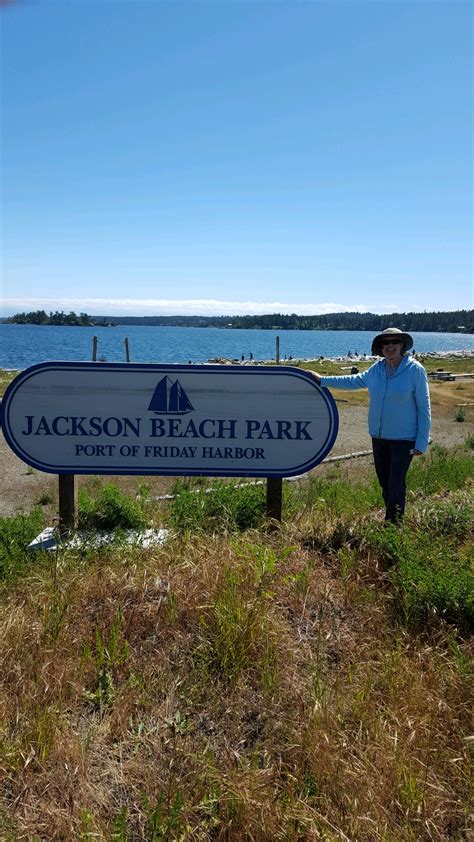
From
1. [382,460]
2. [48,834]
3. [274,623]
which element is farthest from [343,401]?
[48,834]

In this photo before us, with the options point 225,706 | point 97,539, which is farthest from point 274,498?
point 225,706

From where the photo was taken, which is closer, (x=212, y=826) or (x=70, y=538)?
(x=212, y=826)

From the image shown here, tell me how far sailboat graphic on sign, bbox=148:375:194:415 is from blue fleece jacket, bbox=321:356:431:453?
1.52 meters

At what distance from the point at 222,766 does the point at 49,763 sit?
0.70m

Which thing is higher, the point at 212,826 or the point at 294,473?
the point at 294,473

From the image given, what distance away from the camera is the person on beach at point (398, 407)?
413cm

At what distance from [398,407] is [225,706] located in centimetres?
252

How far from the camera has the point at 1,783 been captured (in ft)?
7.02

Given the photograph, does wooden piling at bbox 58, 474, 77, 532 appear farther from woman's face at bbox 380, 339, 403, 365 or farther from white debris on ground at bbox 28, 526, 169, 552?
woman's face at bbox 380, 339, 403, 365

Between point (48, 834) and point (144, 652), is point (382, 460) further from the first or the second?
point (48, 834)

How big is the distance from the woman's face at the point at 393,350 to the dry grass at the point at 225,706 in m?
1.59

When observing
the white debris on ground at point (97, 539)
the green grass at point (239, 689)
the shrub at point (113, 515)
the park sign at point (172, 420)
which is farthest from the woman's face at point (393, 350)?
the shrub at point (113, 515)

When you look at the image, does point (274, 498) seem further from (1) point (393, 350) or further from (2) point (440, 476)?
(2) point (440, 476)

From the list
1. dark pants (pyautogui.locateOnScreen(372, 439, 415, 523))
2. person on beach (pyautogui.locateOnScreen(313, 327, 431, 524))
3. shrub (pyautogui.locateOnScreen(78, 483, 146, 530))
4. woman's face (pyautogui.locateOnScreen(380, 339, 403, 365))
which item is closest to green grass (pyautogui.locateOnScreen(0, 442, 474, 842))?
dark pants (pyautogui.locateOnScreen(372, 439, 415, 523))
